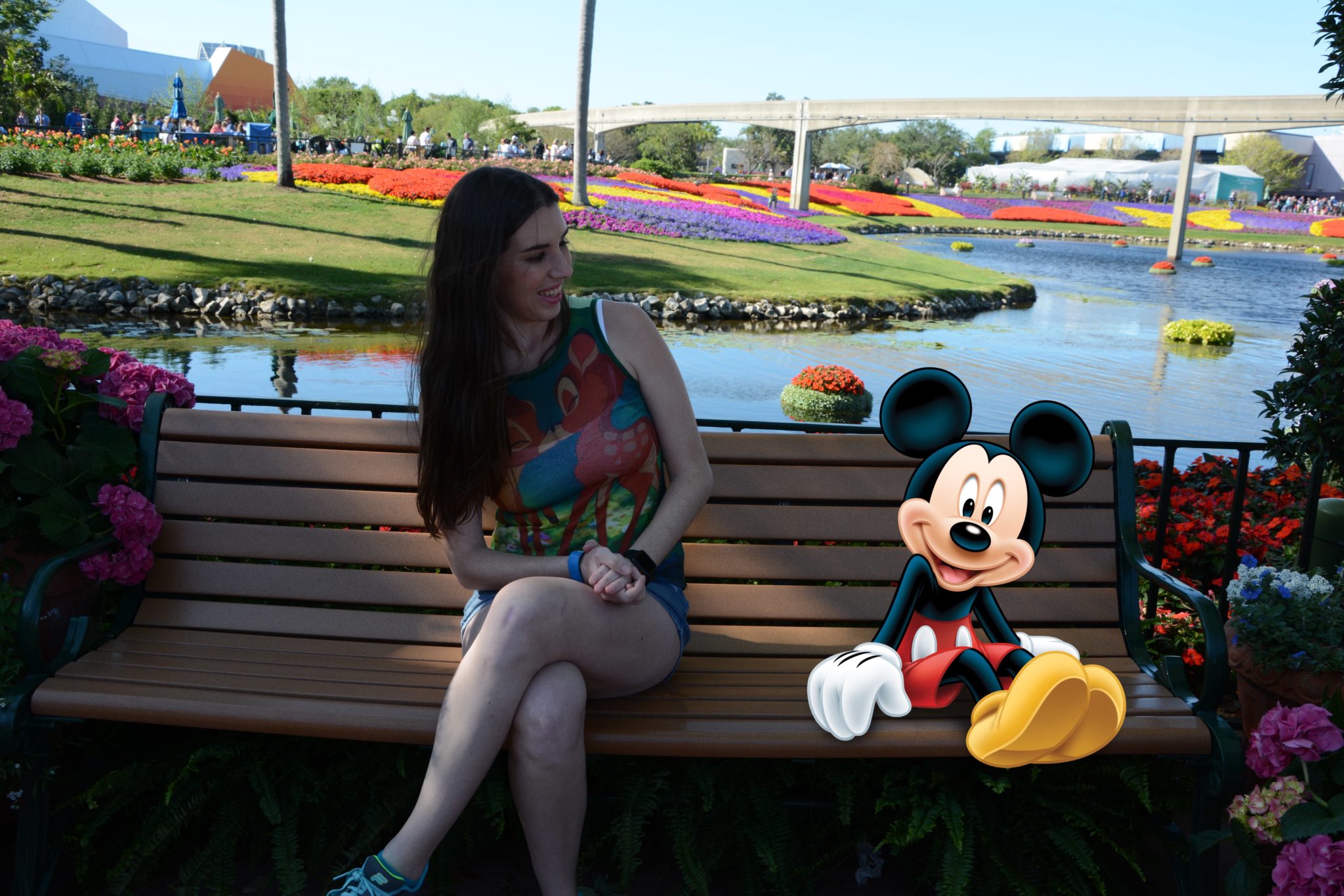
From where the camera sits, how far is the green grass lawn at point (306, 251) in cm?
1479

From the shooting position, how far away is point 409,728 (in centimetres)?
211

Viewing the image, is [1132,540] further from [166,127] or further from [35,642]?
[166,127]

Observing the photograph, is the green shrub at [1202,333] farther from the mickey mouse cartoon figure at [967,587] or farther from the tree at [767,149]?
the tree at [767,149]

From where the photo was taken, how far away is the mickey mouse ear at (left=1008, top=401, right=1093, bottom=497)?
82.4 inches

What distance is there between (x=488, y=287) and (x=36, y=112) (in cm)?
3991

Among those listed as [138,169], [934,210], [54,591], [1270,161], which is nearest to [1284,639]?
[54,591]

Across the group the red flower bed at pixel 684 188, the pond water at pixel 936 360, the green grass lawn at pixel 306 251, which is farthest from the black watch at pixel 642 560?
the red flower bed at pixel 684 188

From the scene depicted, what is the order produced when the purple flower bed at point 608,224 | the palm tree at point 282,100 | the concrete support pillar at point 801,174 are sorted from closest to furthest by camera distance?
the palm tree at point 282,100, the purple flower bed at point 608,224, the concrete support pillar at point 801,174

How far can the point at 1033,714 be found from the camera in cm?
195

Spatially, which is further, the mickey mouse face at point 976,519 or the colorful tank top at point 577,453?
the colorful tank top at point 577,453

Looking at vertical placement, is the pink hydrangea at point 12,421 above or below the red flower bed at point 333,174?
below

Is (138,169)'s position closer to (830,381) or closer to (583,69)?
(583,69)

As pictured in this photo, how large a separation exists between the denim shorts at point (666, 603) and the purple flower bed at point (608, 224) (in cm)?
2080

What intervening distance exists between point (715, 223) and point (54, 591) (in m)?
24.7
